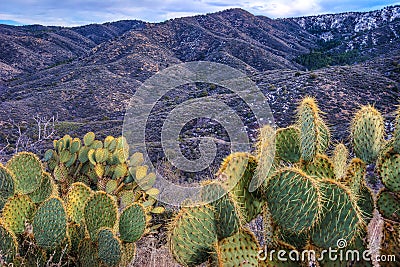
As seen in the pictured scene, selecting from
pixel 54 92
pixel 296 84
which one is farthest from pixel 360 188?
pixel 54 92

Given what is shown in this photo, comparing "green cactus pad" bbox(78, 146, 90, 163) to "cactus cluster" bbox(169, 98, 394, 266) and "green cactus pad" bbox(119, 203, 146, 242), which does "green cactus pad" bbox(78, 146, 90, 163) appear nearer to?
"green cactus pad" bbox(119, 203, 146, 242)

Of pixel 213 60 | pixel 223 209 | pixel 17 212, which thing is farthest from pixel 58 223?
pixel 213 60

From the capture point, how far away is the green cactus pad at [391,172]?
266 cm

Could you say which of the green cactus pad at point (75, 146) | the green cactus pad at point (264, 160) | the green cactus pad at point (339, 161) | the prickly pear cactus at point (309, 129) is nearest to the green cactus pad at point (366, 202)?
the green cactus pad at point (339, 161)

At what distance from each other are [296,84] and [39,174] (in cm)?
1877

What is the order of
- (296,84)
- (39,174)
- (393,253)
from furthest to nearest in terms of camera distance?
(296,84)
(39,174)
(393,253)

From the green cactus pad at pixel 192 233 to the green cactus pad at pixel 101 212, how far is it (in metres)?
1.00

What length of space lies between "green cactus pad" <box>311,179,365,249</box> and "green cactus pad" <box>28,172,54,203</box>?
7.24 ft

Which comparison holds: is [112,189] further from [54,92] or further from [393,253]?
[54,92]

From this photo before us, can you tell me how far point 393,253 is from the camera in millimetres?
2688

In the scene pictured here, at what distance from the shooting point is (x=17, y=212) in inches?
124

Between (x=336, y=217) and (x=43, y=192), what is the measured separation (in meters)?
2.37

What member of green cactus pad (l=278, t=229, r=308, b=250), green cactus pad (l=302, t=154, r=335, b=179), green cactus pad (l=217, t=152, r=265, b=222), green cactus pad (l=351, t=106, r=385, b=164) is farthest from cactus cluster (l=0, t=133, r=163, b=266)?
green cactus pad (l=351, t=106, r=385, b=164)

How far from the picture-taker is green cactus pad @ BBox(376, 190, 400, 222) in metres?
2.71
